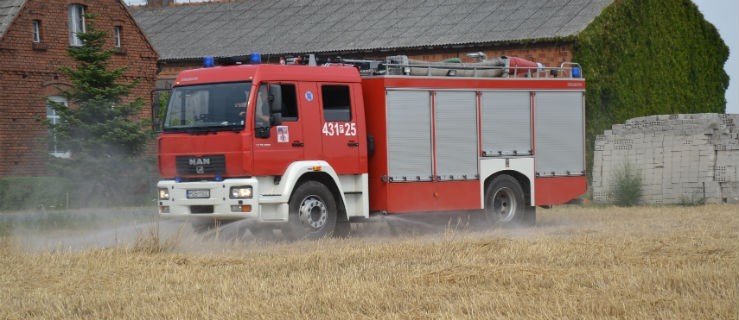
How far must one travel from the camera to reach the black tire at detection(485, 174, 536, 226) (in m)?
20.6

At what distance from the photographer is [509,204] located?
2086 centimetres

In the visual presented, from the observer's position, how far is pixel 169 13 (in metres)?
49.8

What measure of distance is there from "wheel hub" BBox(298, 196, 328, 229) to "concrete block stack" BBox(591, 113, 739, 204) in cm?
1159

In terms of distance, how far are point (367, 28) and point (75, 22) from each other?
33.2 ft

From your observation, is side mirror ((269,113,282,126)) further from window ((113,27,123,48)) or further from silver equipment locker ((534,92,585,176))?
window ((113,27,123,48))

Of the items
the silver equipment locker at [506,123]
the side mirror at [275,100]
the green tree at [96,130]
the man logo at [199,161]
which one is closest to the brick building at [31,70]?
the green tree at [96,130]

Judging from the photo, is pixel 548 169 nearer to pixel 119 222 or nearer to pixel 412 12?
pixel 119 222

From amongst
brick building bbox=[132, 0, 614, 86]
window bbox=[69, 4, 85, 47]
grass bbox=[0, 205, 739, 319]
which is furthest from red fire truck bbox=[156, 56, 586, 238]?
window bbox=[69, 4, 85, 47]

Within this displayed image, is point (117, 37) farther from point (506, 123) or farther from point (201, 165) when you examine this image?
point (201, 165)

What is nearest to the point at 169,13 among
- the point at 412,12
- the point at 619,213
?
the point at 412,12

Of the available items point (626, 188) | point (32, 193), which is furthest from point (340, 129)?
point (32, 193)

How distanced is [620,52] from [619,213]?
46.1 ft

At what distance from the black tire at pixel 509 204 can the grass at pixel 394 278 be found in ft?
10.2

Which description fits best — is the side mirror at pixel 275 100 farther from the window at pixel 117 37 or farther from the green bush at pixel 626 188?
the window at pixel 117 37
